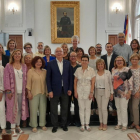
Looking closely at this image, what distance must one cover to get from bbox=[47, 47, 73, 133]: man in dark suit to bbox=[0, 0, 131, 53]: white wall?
16.7ft

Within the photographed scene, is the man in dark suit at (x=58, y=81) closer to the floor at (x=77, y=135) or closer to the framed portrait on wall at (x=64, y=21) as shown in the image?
the floor at (x=77, y=135)

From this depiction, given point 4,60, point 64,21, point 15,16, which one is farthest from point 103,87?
point 15,16

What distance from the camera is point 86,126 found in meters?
3.87

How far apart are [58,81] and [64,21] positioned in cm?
559

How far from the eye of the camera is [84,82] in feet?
12.2

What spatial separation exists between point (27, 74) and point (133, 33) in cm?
641

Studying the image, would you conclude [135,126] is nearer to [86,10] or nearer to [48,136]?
[48,136]

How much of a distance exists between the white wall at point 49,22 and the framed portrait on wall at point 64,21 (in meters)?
0.22

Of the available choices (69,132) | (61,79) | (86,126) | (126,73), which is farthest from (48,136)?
(126,73)

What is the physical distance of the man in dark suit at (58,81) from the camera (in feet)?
12.0

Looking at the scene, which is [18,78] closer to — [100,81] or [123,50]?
[100,81]

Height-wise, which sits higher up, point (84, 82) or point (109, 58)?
point (109, 58)

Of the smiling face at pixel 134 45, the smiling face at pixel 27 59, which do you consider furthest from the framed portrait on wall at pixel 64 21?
the smiling face at pixel 27 59

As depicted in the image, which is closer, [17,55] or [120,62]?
[17,55]
